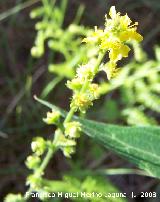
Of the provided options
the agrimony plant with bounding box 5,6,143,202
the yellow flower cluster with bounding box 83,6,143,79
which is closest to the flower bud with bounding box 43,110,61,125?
the agrimony plant with bounding box 5,6,143,202

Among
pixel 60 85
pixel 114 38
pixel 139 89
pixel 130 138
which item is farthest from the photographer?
pixel 60 85

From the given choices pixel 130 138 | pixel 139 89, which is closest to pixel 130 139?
pixel 130 138

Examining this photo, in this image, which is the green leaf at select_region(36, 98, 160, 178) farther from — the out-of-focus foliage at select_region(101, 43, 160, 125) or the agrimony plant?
the out-of-focus foliage at select_region(101, 43, 160, 125)

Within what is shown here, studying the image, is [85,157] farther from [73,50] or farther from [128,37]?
[128,37]

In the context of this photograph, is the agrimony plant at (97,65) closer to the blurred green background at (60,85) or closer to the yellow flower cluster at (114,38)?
the yellow flower cluster at (114,38)

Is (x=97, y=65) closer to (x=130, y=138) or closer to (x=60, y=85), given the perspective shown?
(x=130, y=138)

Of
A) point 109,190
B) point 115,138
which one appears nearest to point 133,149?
point 115,138
